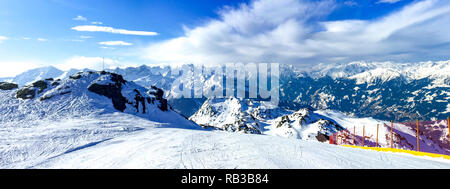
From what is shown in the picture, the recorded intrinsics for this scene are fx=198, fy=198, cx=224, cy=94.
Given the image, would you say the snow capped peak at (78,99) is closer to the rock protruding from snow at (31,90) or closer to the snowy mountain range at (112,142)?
the rock protruding from snow at (31,90)

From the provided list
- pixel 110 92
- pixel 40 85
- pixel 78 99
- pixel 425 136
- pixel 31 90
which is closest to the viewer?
pixel 425 136

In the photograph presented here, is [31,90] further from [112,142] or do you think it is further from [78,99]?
[112,142]

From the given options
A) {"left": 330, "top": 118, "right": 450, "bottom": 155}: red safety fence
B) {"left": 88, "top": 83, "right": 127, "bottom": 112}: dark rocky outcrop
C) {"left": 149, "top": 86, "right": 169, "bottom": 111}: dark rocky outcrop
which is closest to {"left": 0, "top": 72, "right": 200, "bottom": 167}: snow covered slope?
{"left": 88, "top": 83, "right": 127, "bottom": 112}: dark rocky outcrop

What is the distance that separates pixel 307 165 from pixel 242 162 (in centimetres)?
308

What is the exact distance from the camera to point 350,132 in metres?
30.0

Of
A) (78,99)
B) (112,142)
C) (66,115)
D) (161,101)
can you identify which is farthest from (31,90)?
(112,142)

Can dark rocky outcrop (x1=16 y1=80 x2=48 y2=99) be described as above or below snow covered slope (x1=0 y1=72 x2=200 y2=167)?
above

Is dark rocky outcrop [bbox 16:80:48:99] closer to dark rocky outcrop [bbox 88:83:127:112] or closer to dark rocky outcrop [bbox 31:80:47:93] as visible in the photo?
dark rocky outcrop [bbox 31:80:47:93]

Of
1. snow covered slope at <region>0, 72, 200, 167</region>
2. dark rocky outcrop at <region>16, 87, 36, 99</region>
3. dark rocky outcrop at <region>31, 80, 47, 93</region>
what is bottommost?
snow covered slope at <region>0, 72, 200, 167</region>

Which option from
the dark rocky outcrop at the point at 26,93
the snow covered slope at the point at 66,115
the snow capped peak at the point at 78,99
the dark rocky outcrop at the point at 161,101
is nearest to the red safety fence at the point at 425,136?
the snow covered slope at the point at 66,115

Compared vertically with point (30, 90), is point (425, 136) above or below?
below

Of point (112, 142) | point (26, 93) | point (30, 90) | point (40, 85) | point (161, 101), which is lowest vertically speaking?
point (112, 142)

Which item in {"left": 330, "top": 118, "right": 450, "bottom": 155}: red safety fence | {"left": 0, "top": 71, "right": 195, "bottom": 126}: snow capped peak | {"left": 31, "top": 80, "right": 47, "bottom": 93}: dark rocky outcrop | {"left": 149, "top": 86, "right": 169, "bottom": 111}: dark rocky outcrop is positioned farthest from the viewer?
{"left": 149, "top": 86, "right": 169, "bottom": 111}: dark rocky outcrop
